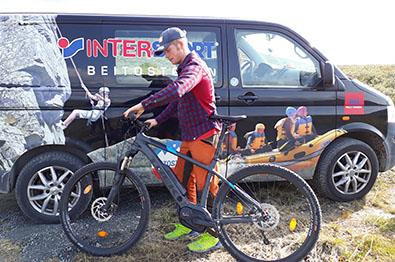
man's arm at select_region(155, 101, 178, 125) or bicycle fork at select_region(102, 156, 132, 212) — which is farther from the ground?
man's arm at select_region(155, 101, 178, 125)

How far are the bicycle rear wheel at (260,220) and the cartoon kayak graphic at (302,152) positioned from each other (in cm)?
75

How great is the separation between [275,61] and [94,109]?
2031 mm

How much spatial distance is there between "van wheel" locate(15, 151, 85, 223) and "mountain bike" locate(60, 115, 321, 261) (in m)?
0.47

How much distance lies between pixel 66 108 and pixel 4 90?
609 mm

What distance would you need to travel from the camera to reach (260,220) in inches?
123

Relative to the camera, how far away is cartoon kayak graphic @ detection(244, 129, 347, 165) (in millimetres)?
4117

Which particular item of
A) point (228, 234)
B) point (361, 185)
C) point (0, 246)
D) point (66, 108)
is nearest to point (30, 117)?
point (66, 108)

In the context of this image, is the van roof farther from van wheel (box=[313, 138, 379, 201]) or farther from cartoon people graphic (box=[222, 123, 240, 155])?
van wheel (box=[313, 138, 379, 201])

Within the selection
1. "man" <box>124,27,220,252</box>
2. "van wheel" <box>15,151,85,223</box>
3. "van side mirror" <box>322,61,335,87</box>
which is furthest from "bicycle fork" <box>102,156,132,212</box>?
"van side mirror" <box>322,61,335,87</box>

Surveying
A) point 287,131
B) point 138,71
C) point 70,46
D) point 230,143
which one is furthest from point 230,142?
point 70,46

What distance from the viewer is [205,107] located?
317cm

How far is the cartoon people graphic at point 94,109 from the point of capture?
3768 mm

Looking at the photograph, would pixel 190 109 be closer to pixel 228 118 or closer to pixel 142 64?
pixel 228 118

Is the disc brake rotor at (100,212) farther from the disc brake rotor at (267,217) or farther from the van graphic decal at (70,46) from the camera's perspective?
the van graphic decal at (70,46)
